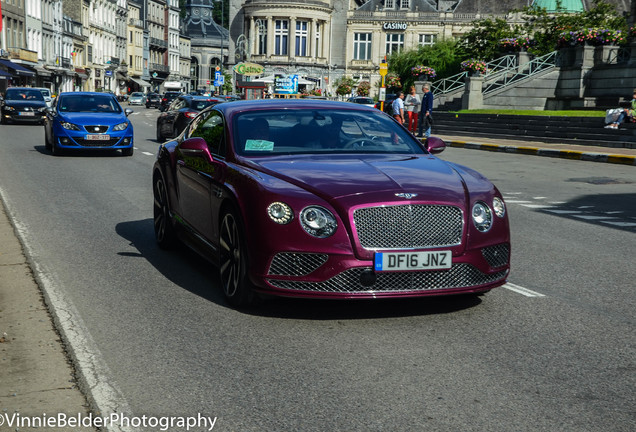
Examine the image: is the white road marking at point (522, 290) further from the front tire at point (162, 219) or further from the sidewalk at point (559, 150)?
the sidewalk at point (559, 150)

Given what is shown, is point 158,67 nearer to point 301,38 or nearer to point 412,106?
point 301,38

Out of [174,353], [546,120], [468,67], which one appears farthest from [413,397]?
[468,67]

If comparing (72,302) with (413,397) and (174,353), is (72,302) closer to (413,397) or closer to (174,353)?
(174,353)

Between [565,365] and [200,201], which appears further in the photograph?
[200,201]

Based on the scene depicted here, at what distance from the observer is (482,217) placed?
6.20m

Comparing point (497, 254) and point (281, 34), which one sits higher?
point (281, 34)

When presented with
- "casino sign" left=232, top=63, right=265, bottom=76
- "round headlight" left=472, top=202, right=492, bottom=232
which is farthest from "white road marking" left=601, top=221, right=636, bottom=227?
"casino sign" left=232, top=63, right=265, bottom=76

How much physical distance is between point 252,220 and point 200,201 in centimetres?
145

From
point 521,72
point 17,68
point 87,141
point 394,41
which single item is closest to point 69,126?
point 87,141

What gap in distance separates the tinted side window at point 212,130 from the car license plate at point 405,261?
195 cm

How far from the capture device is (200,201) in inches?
291

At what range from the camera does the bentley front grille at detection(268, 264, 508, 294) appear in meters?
5.86

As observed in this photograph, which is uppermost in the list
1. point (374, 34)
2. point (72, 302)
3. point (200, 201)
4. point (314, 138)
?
point (374, 34)

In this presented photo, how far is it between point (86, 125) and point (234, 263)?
16.2 metres
